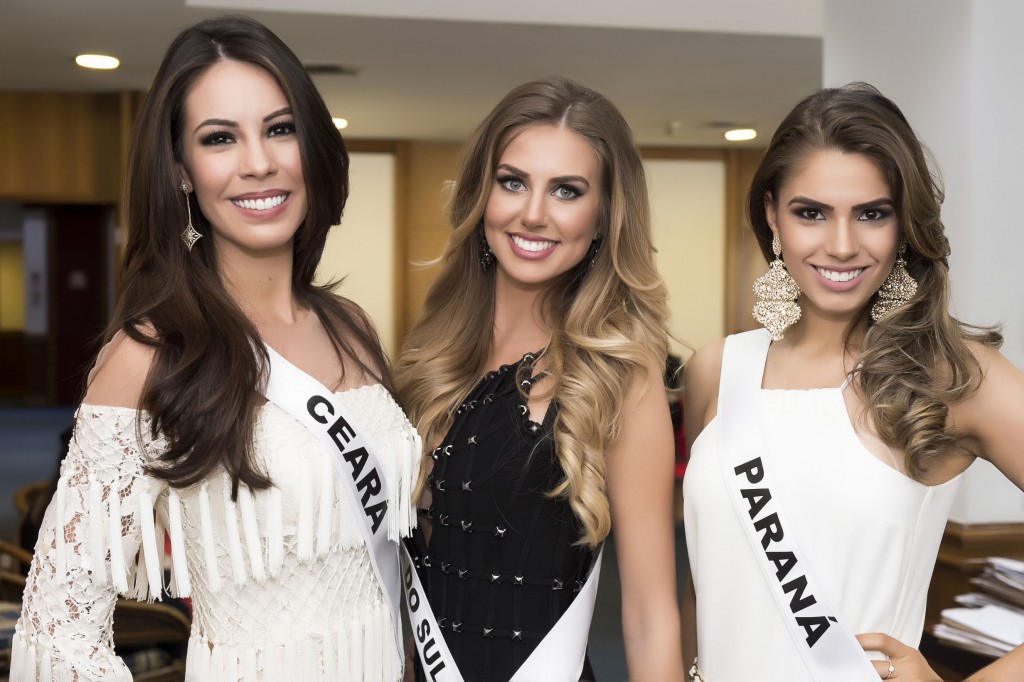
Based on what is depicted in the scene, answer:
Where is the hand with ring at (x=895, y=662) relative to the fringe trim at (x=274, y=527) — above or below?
below

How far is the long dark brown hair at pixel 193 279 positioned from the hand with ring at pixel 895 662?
995 mm

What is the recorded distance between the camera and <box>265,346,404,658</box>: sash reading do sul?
168 cm

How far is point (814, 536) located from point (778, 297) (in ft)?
1.39

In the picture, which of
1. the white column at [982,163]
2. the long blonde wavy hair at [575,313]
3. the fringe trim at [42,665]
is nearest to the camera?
the fringe trim at [42,665]

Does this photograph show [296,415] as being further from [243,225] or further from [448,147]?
[448,147]

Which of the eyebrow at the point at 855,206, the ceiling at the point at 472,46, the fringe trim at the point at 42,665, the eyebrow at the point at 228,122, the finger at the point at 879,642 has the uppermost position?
the ceiling at the point at 472,46

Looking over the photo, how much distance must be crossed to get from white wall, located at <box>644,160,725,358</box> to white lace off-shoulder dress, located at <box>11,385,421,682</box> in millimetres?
7681

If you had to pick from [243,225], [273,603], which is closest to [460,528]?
[273,603]

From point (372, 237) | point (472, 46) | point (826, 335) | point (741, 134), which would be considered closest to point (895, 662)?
point (826, 335)

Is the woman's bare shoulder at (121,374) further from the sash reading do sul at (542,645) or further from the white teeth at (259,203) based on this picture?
the sash reading do sul at (542,645)

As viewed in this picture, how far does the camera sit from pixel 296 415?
167 centimetres

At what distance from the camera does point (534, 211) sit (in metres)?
1.86

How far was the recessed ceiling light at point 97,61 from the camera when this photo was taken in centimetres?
552

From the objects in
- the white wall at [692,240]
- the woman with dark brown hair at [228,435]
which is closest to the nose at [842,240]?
the woman with dark brown hair at [228,435]
